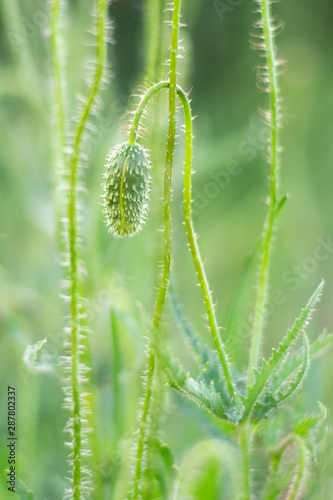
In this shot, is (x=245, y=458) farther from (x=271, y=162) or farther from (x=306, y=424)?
(x=271, y=162)

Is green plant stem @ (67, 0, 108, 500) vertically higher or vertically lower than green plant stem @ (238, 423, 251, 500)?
higher

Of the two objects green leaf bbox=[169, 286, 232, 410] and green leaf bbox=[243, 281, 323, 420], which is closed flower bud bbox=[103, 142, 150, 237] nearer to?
green leaf bbox=[169, 286, 232, 410]

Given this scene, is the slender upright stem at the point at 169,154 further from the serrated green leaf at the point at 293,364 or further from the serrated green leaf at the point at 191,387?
the serrated green leaf at the point at 293,364

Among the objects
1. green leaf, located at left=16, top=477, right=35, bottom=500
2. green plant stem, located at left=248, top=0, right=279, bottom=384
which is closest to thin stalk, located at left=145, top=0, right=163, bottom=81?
green plant stem, located at left=248, top=0, right=279, bottom=384

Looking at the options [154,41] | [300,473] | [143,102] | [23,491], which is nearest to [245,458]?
[300,473]

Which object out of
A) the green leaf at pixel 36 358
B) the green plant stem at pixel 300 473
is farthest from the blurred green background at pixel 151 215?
the green leaf at pixel 36 358
